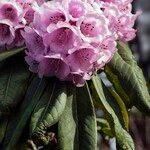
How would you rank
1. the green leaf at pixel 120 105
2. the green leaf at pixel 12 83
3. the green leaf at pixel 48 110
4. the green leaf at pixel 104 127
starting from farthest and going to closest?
the green leaf at pixel 104 127 → the green leaf at pixel 120 105 → the green leaf at pixel 12 83 → the green leaf at pixel 48 110

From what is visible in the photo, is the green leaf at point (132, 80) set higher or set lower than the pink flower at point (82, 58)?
lower

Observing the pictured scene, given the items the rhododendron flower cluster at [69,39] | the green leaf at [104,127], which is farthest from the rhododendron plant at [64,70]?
the green leaf at [104,127]

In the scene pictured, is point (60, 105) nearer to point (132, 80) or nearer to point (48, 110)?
point (48, 110)

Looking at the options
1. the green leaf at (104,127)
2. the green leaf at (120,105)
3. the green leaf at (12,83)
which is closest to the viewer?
the green leaf at (12,83)

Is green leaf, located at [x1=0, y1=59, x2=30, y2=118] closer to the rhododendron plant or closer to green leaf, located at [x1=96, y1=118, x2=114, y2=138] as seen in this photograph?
the rhododendron plant

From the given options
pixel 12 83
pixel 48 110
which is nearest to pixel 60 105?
pixel 48 110

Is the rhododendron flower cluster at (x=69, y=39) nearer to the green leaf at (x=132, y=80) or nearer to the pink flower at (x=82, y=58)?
the pink flower at (x=82, y=58)

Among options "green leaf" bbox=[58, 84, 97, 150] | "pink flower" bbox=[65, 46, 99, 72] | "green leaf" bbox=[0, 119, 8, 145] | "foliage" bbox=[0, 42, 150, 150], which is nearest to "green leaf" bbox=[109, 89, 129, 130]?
"foliage" bbox=[0, 42, 150, 150]
